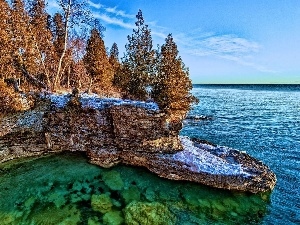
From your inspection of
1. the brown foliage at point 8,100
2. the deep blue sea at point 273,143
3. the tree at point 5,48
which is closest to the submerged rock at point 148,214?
the deep blue sea at point 273,143

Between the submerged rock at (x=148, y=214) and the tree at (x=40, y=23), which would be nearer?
the submerged rock at (x=148, y=214)

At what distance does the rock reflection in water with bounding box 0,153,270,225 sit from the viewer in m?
16.1

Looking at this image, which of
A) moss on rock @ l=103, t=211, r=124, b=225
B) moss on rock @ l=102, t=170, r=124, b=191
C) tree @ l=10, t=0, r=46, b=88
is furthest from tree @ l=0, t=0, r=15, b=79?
moss on rock @ l=103, t=211, r=124, b=225

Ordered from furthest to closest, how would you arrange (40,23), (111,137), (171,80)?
(40,23) → (171,80) → (111,137)

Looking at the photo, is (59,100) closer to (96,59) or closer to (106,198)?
(106,198)

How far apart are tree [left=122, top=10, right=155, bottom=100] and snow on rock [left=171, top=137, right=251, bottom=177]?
22.3m

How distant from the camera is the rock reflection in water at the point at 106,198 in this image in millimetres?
16125

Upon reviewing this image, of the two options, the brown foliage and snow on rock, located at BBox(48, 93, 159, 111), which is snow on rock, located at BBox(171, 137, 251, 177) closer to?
snow on rock, located at BBox(48, 93, 159, 111)

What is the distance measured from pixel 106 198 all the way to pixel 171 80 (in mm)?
19341

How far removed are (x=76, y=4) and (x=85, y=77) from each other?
28430 mm

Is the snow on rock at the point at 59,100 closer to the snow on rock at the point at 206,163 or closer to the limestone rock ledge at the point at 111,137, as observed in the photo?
the limestone rock ledge at the point at 111,137

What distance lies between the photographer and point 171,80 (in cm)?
3381

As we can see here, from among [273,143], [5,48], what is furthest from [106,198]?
[273,143]

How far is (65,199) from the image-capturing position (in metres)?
17.3
